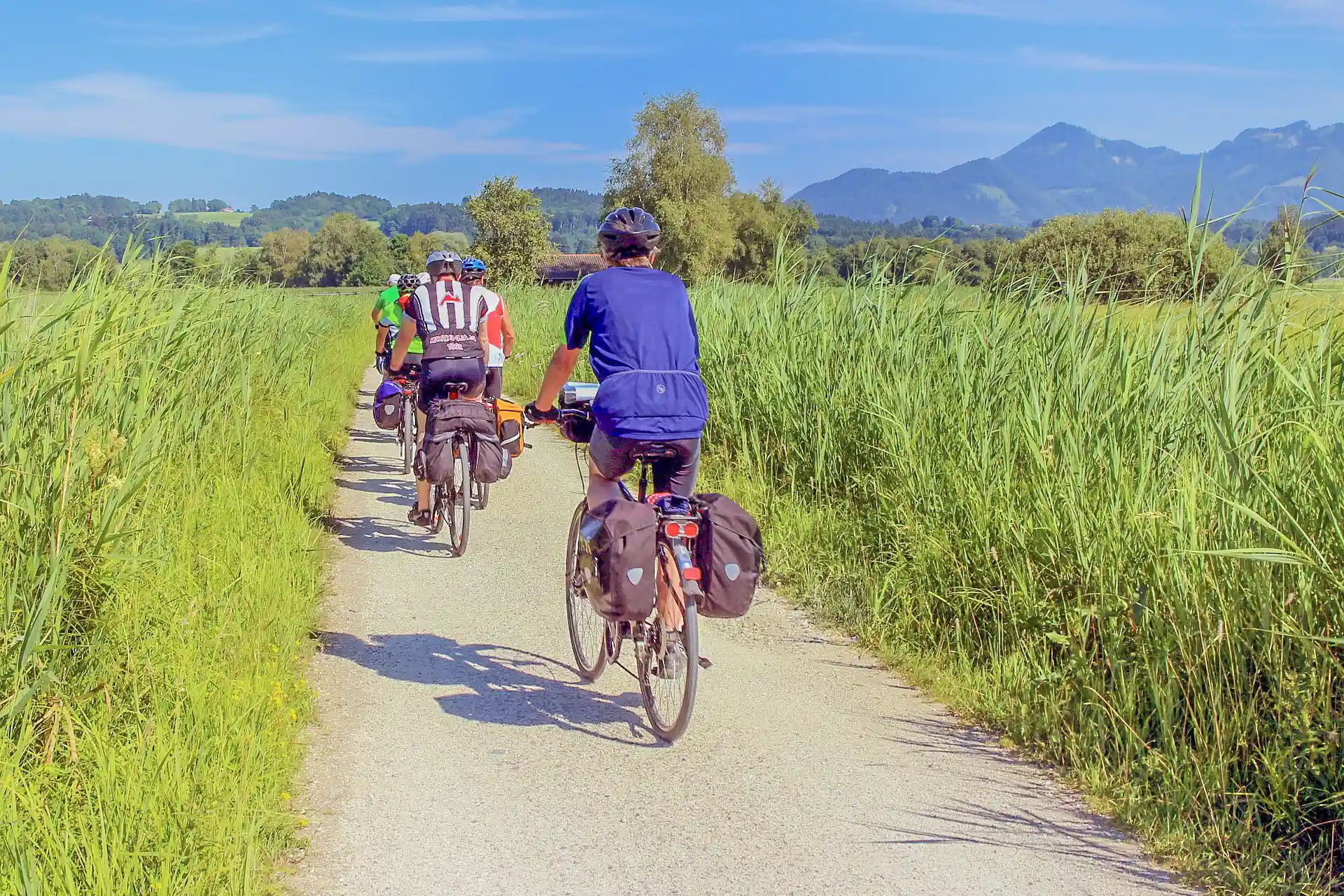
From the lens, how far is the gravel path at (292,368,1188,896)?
11.2ft

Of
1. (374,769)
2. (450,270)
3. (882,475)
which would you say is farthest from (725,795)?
(450,270)

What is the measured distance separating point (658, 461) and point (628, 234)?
98 centimetres

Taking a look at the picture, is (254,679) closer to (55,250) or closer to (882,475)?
(55,250)

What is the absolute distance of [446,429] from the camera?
7.95 metres

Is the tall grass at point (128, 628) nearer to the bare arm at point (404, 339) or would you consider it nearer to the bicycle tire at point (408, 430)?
the bare arm at point (404, 339)

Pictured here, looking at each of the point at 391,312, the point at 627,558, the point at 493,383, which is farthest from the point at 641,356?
the point at 391,312

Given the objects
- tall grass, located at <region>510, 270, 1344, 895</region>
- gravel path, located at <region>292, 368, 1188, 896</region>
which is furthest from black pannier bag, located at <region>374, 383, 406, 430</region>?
gravel path, located at <region>292, 368, 1188, 896</region>

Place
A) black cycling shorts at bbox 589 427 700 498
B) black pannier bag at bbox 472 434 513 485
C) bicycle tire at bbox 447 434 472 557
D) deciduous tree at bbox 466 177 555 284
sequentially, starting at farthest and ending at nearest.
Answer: deciduous tree at bbox 466 177 555 284
black pannier bag at bbox 472 434 513 485
bicycle tire at bbox 447 434 472 557
black cycling shorts at bbox 589 427 700 498

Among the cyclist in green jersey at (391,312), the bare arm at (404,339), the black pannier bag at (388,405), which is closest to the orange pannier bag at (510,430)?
the bare arm at (404,339)

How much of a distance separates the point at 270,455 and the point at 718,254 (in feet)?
229

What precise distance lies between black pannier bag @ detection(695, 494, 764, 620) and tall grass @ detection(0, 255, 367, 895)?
5.54 feet

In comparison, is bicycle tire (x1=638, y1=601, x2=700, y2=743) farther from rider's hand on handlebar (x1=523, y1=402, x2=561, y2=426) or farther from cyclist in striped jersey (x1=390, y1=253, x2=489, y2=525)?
A: cyclist in striped jersey (x1=390, y1=253, x2=489, y2=525)

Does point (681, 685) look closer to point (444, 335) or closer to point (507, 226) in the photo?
point (444, 335)

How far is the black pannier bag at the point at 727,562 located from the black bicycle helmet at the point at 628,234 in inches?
46.1
